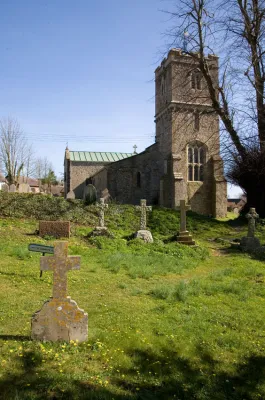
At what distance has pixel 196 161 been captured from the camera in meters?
26.7

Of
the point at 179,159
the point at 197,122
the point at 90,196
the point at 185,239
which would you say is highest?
the point at 197,122

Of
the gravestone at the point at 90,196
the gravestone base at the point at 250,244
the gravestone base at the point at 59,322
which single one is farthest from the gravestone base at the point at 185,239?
the gravestone base at the point at 59,322

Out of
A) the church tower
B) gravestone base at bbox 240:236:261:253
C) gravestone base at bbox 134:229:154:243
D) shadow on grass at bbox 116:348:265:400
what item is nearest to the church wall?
the church tower

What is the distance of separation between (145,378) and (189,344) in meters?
1.06

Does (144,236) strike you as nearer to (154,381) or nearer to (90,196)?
(90,196)

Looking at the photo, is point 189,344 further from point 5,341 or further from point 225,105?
point 225,105

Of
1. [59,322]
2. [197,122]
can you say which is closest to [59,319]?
[59,322]

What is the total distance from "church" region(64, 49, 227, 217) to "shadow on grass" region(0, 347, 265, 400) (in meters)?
20.7

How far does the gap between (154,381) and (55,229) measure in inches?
371

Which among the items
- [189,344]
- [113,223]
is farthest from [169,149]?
[189,344]

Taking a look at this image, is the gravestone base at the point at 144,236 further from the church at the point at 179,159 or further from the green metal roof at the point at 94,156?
the green metal roof at the point at 94,156

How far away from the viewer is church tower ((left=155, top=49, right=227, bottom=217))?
25484mm

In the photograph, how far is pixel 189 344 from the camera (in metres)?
4.29

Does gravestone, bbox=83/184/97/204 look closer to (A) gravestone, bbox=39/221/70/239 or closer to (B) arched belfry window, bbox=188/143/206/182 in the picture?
(A) gravestone, bbox=39/221/70/239
